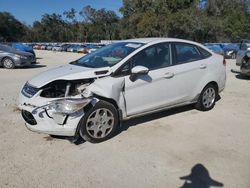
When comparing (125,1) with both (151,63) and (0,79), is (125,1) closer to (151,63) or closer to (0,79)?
(0,79)

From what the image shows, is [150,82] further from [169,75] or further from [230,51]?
[230,51]

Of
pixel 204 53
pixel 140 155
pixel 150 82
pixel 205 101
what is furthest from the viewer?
pixel 205 101

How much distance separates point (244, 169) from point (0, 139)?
3827 millimetres

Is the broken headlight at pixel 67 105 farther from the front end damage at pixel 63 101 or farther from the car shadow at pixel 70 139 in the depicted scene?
the car shadow at pixel 70 139

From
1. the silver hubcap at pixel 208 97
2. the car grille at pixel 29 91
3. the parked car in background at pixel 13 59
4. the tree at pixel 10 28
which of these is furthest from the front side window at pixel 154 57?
the tree at pixel 10 28

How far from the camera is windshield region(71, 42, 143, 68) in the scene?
5.38 meters

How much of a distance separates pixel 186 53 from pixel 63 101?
2.91 m

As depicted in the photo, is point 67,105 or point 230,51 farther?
point 230,51

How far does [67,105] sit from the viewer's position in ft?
15.0

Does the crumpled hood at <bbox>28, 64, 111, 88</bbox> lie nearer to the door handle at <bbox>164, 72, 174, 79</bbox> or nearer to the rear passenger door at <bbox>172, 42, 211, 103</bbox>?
the door handle at <bbox>164, 72, 174, 79</bbox>

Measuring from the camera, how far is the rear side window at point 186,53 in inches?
239

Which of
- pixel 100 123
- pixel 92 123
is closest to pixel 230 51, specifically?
pixel 100 123

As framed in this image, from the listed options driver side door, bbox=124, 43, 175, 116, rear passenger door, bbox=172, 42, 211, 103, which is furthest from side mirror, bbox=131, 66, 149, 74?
rear passenger door, bbox=172, 42, 211, 103

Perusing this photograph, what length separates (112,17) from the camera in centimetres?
9144
